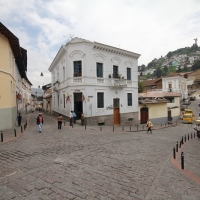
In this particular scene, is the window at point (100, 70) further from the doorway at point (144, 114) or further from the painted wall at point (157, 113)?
the painted wall at point (157, 113)

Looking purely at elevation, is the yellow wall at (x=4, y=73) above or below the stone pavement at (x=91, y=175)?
above

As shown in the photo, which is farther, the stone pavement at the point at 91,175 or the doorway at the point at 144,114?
the doorway at the point at 144,114

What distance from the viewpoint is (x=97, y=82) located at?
19547 millimetres

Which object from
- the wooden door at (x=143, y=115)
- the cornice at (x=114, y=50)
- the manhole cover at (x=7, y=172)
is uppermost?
the cornice at (x=114, y=50)

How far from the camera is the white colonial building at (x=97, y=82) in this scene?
61.5 feet

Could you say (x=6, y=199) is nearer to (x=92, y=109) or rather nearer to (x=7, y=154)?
(x=7, y=154)

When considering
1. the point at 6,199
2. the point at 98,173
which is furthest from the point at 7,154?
the point at 98,173

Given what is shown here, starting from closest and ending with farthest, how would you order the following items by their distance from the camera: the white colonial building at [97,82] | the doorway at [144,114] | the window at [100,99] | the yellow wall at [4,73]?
the yellow wall at [4,73], the white colonial building at [97,82], the window at [100,99], the doorway at [144,114]

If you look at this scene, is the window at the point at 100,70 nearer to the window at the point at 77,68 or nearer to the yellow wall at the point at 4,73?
the window at the point at 77,68

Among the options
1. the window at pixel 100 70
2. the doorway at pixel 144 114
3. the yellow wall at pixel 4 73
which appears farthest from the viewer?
the doorway at pixel 144 114

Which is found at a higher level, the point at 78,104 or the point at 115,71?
the point at 115,71

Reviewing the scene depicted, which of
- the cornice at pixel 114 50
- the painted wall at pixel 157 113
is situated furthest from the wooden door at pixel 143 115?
the cornice at pixel 114 50

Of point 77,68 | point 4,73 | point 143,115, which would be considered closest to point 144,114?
point 143,115

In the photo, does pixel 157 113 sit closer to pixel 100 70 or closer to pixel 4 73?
pixel 100 70
